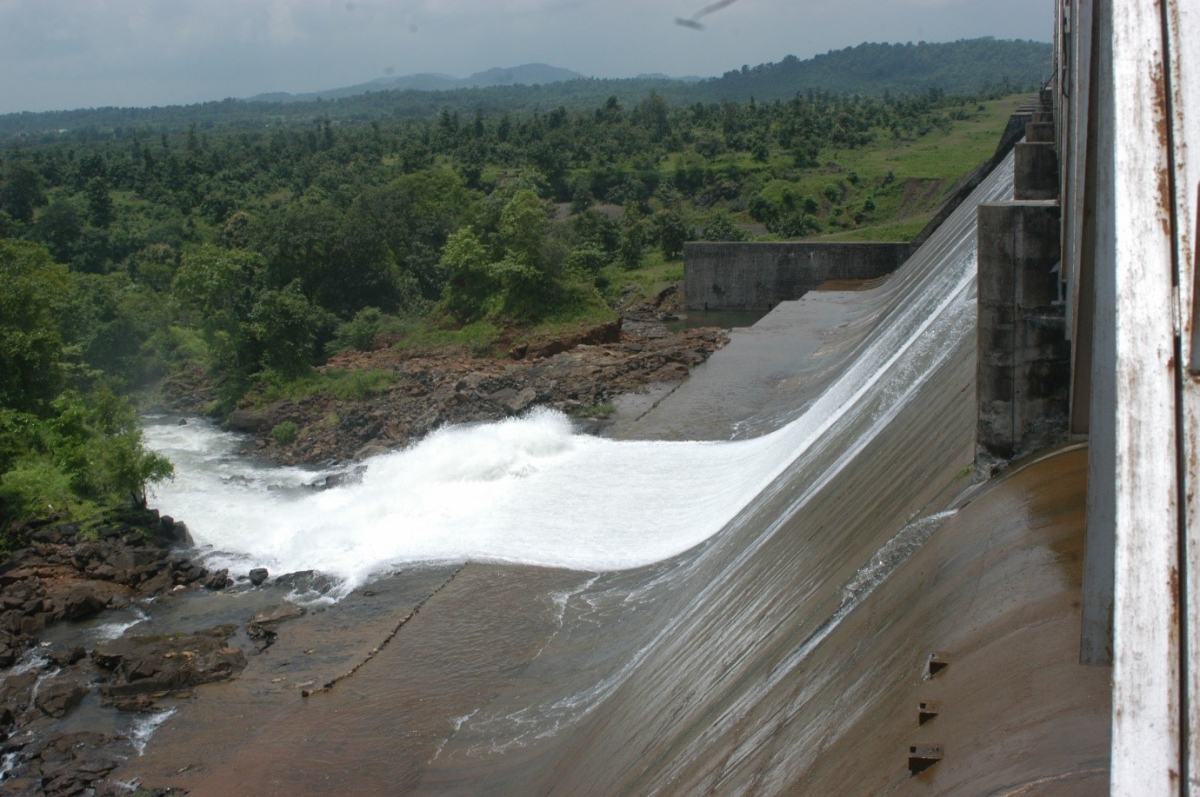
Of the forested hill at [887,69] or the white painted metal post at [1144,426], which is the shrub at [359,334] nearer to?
the white painted metal post at [1144,426]

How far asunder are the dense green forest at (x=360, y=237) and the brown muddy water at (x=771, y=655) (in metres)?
8.72

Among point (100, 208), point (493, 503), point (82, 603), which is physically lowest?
point (82, 603)

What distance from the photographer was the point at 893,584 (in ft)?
22.6

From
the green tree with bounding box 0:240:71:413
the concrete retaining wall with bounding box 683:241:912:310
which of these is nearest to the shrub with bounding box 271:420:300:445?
the green tree with bounding box 0:240:71:413

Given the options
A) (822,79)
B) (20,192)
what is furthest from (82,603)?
(822,79)

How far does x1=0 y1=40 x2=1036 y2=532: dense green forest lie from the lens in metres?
22.3

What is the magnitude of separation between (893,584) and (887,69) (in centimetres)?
18795

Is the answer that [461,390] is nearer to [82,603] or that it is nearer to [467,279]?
[467,279]

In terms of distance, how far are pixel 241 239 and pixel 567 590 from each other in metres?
31.9

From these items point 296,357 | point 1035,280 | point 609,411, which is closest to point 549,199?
point 296,357

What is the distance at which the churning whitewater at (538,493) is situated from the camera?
1377 centimetres

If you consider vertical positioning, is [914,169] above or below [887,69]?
below

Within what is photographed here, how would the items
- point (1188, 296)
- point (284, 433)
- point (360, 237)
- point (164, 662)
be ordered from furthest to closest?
point (360, 237) < point (284, 433) < point (164, 662) < point (1188, 296)

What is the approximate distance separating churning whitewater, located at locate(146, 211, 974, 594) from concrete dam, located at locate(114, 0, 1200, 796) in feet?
0.37
